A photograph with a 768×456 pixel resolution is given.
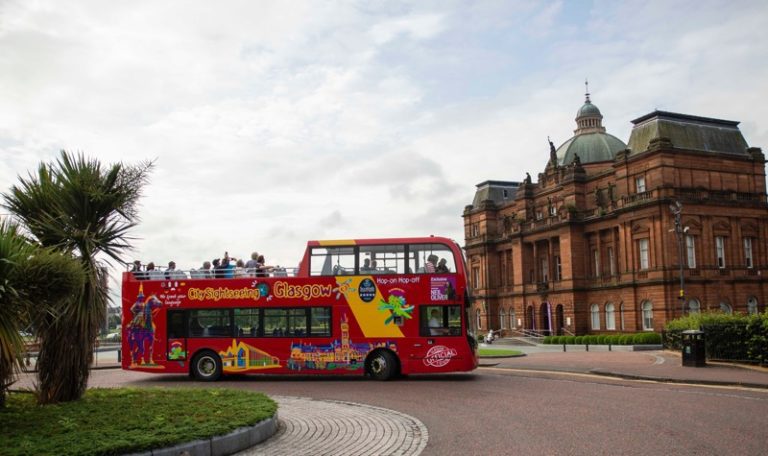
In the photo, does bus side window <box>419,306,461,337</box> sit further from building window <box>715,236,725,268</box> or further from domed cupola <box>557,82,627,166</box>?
domed cupola <box>557,82,627,166</box>

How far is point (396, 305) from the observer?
64.1 feet

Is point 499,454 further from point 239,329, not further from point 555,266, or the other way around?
point 555,266

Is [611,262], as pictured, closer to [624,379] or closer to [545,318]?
[545,318]

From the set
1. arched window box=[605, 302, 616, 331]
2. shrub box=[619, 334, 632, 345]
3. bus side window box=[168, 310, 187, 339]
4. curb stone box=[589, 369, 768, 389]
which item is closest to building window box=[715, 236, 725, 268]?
arched window box=[605, 302, 616, 331]

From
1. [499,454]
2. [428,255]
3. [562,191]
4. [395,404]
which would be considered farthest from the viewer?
[562,191]

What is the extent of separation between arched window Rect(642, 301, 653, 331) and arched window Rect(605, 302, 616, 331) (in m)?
3.52

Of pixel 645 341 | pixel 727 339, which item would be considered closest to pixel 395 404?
pixel 727 339

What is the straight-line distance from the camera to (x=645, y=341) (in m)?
42.8

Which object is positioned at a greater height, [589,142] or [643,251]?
[589,142]

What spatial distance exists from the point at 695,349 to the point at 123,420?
1924 centimetres

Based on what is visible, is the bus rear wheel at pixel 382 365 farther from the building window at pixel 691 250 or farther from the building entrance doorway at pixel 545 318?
the building entrance doorway at pixel 545 318

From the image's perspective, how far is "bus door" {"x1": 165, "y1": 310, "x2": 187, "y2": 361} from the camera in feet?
67.7

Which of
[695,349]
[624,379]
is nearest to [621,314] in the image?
[695,349]

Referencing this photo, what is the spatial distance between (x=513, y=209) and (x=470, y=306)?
5390 centimetres
